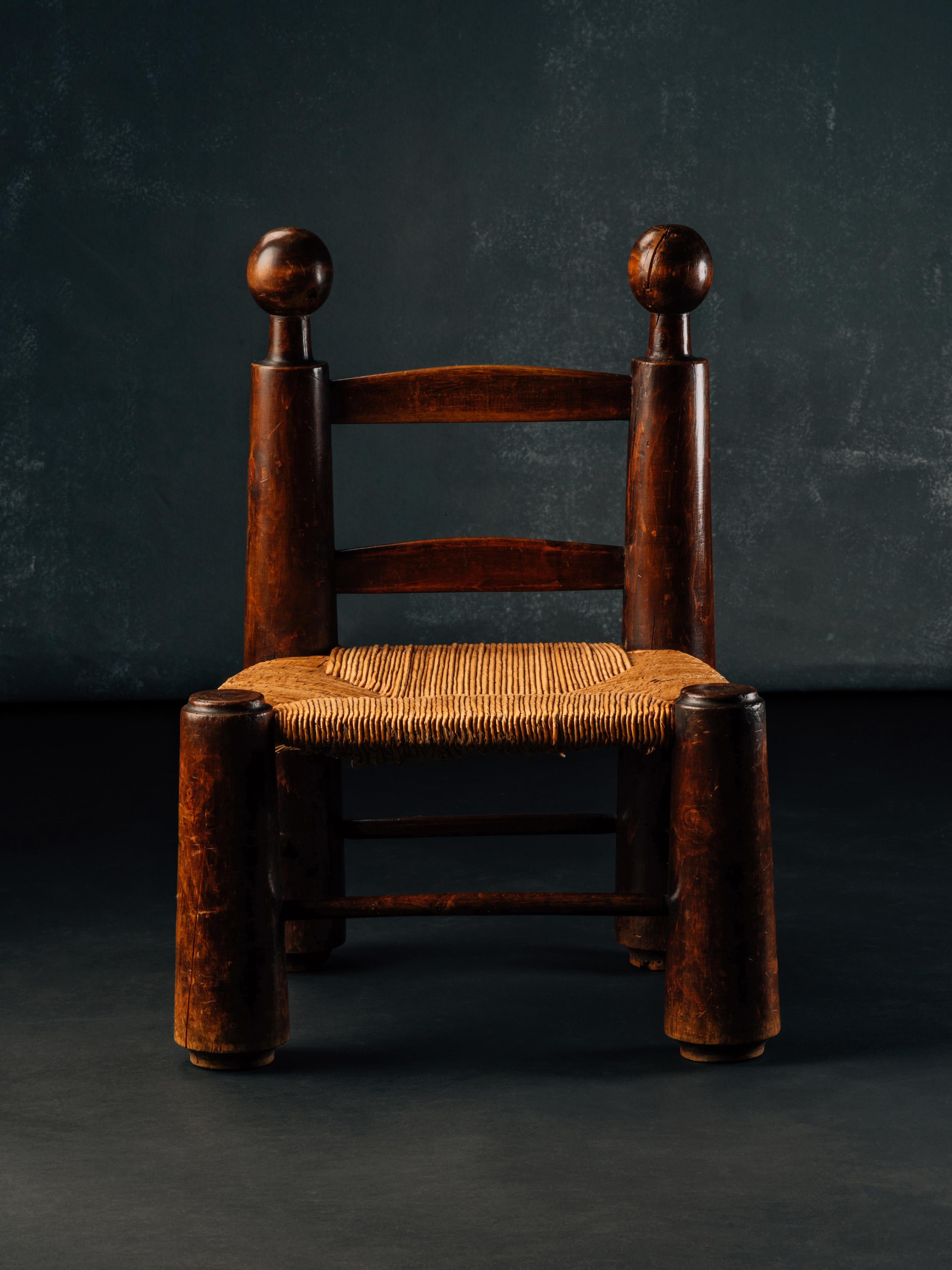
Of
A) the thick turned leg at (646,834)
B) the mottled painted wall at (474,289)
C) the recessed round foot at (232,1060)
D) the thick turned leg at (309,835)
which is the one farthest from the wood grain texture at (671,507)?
the mottled painted wall at (474,289)

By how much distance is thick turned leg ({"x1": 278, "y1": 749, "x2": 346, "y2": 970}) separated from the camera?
1.76 metres

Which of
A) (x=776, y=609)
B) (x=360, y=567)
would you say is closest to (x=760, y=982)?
(x=360, y=567)

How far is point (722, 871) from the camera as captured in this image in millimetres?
1456

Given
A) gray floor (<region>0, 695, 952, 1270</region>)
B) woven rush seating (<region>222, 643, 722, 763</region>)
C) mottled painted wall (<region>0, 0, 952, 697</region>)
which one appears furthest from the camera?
mottled painted wall (<region>0, 0, 952, 697</region>)

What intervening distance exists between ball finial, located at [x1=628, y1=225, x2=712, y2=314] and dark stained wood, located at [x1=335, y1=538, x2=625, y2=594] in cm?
29

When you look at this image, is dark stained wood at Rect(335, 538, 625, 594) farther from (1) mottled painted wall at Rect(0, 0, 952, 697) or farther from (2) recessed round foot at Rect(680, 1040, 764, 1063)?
(1) mottled painted wall at Rect(0, 0, 952, 697)

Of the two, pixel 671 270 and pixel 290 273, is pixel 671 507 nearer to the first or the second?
pixel 671 270

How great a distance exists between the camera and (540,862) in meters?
2.23

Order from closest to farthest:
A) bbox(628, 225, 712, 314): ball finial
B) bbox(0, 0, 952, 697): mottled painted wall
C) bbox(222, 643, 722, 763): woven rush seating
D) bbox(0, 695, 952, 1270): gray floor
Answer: bbox(0, 695, 952, 1270): gray floor → bbox(222, 643, 722, 763): woven rush seating → bbox(628, 225, 712, 314): ball finial → bbox(0, 0, 952, 697): mottled painted wall

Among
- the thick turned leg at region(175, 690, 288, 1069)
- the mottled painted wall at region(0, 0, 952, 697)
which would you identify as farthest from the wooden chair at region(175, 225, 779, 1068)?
the mottled painted wall at region(0, 0, 952, 697)

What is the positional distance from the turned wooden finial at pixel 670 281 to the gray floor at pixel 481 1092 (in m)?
0.72

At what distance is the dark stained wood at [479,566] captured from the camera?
5.92 ft

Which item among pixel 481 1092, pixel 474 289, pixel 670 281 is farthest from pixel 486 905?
Answer: pixel 474 289

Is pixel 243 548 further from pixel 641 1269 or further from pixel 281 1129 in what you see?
pixel 641 1269
